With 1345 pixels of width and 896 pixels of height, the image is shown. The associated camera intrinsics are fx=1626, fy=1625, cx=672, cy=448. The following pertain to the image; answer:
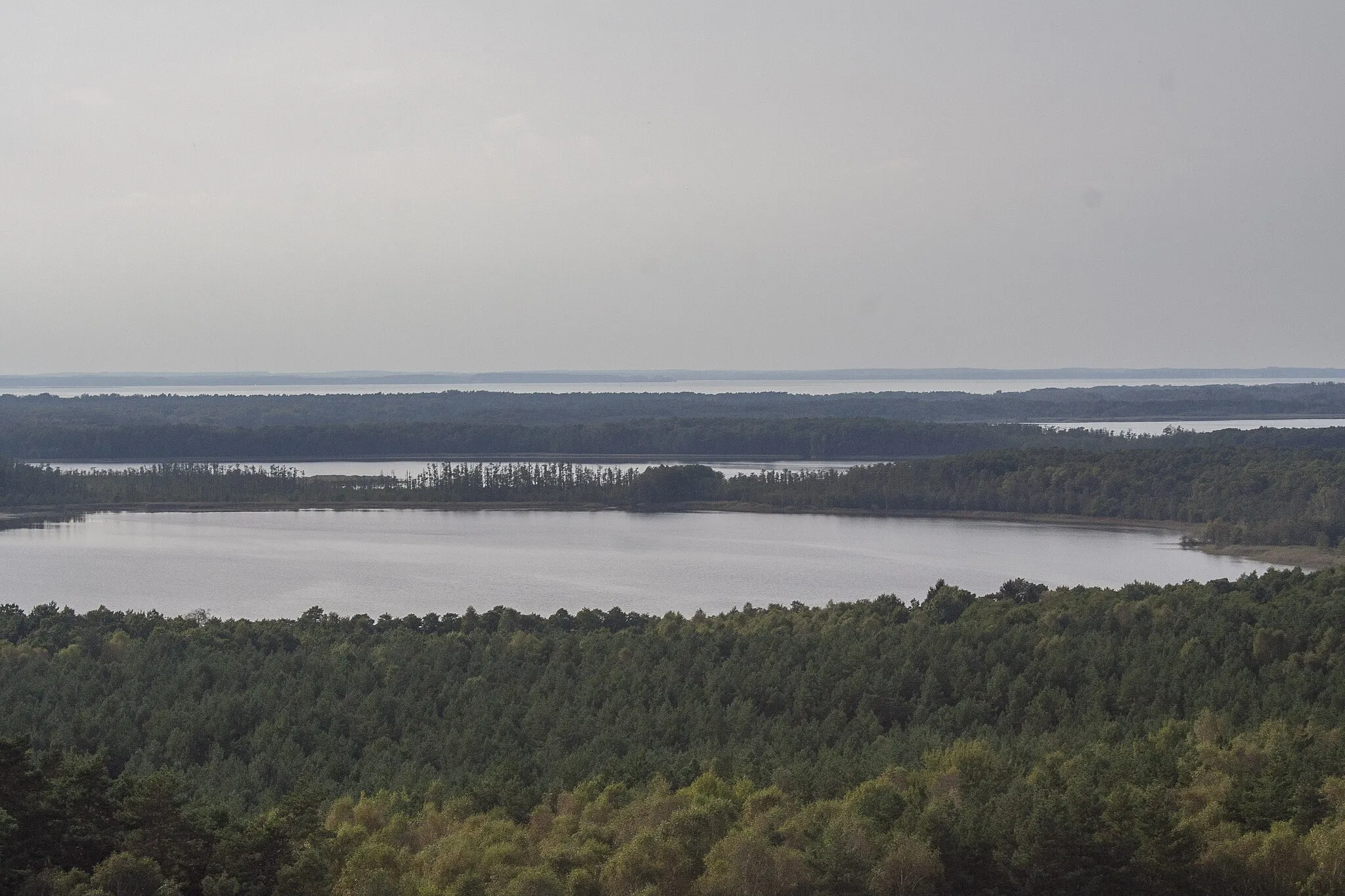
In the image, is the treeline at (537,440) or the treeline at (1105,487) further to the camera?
the treeline at (537,440)

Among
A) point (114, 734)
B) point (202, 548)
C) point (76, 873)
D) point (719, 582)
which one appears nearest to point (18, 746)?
point (76, 873)

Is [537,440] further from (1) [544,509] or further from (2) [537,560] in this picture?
(2) [537,560]

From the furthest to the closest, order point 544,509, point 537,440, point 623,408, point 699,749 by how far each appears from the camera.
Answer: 1. point 623,408
2. point 537,440
3. point 544,509
4. point 699,749

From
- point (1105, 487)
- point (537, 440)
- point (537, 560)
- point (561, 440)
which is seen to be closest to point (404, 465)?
point (537, 440)

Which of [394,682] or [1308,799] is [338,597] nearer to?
[394,682]

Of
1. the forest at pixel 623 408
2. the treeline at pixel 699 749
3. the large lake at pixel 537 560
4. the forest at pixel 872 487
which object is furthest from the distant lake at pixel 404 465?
the treeline at pixel 699 749

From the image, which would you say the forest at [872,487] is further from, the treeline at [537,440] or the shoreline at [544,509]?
the treeline at [537,440]
